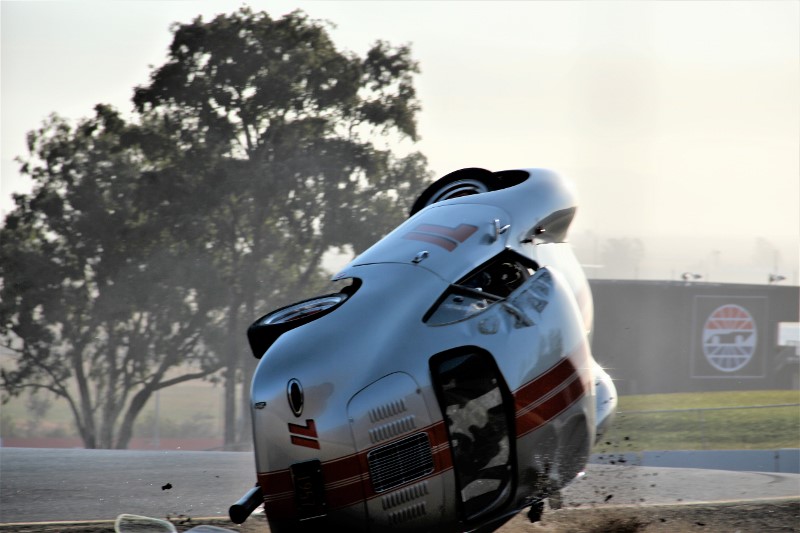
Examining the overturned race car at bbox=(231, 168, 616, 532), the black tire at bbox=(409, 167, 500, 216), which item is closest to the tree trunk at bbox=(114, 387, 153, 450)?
the black tire at bbox=(409, 167, 500, 216)

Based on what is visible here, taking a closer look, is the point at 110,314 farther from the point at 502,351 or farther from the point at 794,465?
the point at 502,351

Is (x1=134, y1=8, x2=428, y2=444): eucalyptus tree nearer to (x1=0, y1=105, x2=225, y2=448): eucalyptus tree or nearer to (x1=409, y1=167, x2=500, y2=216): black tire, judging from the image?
(x1=0, y1=105, x2=225, y2=448): eucalyptus tree

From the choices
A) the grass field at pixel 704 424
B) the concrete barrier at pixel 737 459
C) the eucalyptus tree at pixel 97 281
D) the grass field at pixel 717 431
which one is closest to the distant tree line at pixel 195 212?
the eucalyptus tree at pixel 97 281

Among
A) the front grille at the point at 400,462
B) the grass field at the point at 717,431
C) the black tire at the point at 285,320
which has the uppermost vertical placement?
the black tire at the point at 285,320

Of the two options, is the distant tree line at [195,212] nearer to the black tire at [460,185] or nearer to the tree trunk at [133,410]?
the tree trunk at [133,410]

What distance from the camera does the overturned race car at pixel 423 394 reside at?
493 cm

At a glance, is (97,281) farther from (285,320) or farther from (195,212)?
(285,320)

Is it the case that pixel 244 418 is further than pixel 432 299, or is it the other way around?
pixel 244 418

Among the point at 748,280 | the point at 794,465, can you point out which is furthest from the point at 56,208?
the point at 748,280

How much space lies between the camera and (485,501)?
209 inches

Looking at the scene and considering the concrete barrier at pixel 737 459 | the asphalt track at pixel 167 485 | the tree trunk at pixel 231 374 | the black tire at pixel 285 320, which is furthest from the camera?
the tree trunk at pixel 231 374

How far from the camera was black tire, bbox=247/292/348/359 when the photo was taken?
542 centimetres

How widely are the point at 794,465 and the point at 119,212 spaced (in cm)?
1640

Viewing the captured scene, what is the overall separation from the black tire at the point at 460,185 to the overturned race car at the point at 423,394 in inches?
42.7
